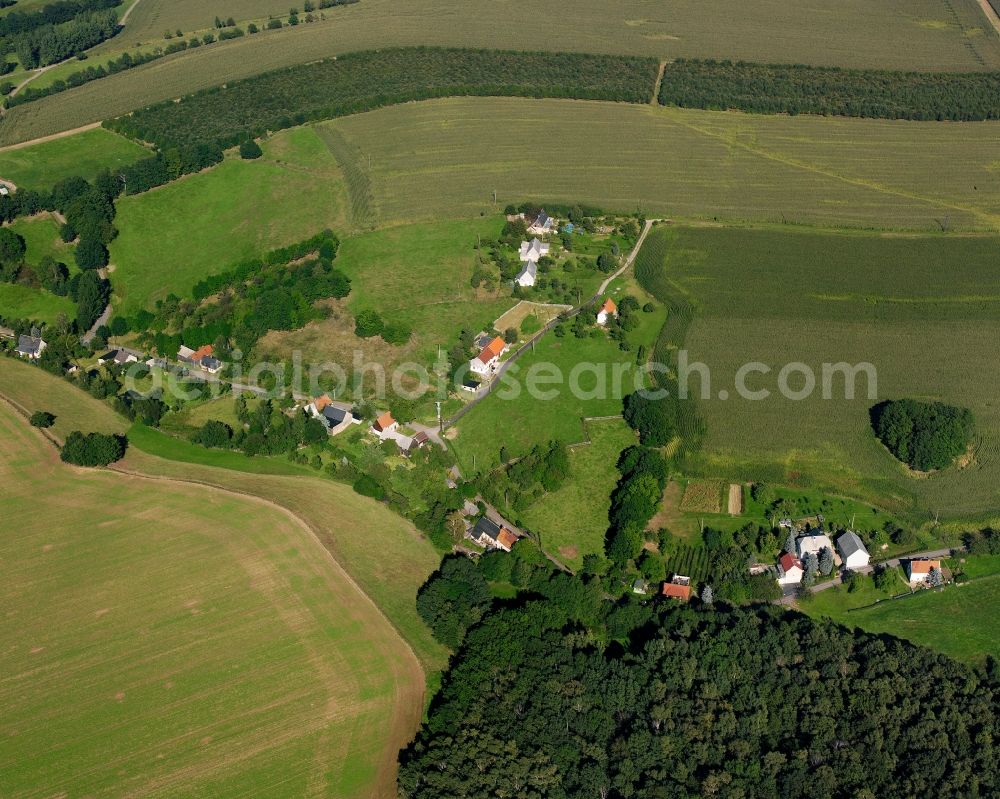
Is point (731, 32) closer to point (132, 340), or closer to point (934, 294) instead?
point (934, 294)

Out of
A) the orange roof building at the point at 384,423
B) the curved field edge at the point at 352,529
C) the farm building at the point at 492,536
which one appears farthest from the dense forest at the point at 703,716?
the orange roof building at the point at 384,423

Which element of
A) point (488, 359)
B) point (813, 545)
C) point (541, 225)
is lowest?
point (813, 545)

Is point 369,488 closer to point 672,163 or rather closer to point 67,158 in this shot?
point 672,163

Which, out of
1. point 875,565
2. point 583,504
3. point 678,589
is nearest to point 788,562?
point 875,565

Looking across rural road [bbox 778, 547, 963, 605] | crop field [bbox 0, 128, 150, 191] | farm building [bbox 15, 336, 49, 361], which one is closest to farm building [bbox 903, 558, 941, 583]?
rural road [bbox 778, 547, 963, 605]

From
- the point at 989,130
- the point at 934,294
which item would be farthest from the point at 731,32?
the point at 934,294

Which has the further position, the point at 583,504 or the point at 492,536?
the point at 583,504

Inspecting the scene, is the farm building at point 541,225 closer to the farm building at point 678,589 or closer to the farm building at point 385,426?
the farm building at point 385,426
